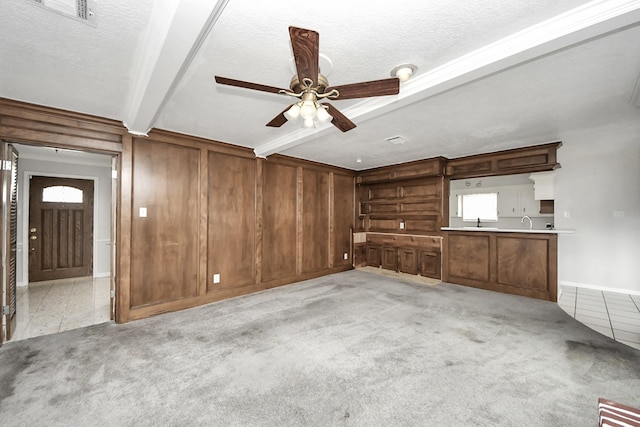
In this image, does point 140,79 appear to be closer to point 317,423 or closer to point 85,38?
point 85,38

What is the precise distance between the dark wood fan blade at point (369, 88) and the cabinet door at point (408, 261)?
4403 mm

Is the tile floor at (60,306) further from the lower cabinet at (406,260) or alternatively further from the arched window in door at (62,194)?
the lower cabinet at (406,260)

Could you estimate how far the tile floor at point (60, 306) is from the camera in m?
2.96

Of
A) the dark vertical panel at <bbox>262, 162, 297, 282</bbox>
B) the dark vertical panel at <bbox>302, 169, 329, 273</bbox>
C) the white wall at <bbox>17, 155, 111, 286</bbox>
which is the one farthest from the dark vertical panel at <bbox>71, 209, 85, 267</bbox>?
the dark vertical panel at <bbox>302, 169, 329, 273</bbox>

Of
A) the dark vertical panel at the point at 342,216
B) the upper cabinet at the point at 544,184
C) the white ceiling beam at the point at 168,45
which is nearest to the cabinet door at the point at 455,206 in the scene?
the upper cabinet at the point at 544,184

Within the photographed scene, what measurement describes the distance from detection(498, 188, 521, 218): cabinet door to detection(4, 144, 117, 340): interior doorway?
758cm

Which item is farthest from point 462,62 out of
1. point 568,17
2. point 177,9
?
point 177,9

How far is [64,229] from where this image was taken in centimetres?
515

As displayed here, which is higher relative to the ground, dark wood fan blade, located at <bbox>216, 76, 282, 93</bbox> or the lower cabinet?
dark wood fan blade, located at <bbox>216, 76, 282, 93</bbox>

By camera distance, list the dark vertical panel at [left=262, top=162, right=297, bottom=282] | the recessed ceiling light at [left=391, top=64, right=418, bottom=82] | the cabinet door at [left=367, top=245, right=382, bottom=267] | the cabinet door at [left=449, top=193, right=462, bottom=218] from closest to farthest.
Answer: the recessed ceiling light at [left=391, top=64, right=418, bottom=82]
the dark vertical panel at [left=262, top=162, right=297, bottom=282]
the cabinet door at [left=367, top=245, right=382, bottom=267]
the cabinet door at [left=449, top=193, right=462, bottom=218]

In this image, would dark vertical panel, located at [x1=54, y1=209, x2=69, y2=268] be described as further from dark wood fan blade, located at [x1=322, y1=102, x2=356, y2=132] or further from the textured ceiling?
dark wood fan blade, located at [x1=322, y1=102, x2=356, y2=132]

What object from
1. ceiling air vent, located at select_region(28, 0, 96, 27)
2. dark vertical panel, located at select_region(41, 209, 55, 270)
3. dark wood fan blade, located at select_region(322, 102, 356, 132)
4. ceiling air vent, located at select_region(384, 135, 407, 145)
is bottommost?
dark vertical panel, located at select_region(41, 209, 55, 270)

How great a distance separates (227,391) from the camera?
185 centimetres

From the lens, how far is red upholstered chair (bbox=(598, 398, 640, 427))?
→ 1.12 meters
